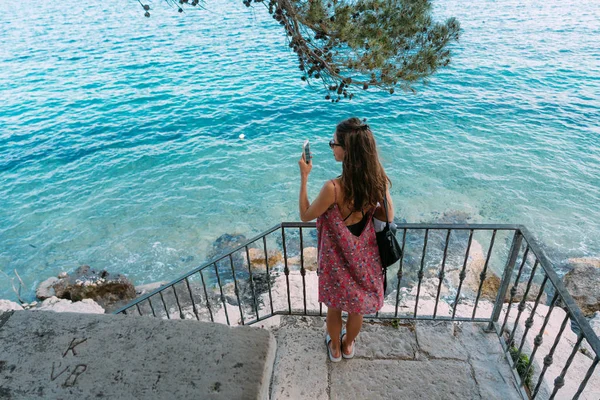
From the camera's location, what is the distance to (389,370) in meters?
3.54

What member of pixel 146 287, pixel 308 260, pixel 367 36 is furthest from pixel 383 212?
pixel 146 287

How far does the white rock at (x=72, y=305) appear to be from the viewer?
7.60 meters

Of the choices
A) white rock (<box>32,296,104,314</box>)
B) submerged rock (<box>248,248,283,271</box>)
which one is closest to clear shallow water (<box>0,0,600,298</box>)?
submerged rock (<box>248,248,283,271</box>)

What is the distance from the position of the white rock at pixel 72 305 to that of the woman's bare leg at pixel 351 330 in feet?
19.9

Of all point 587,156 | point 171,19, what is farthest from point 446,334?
point 171,19

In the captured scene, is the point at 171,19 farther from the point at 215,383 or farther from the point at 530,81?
the point at 215,383

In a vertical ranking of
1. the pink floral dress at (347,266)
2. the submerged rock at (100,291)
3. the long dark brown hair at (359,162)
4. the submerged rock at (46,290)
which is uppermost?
the long dark brown hair at (359,162)

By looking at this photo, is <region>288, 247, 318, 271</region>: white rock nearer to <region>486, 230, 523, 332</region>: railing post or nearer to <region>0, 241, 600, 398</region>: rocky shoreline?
<region>0, 241, 600, 398</region>: rocky shoreline

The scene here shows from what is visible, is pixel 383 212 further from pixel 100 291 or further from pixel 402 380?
pixel 100 291

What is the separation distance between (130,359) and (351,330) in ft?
7.42

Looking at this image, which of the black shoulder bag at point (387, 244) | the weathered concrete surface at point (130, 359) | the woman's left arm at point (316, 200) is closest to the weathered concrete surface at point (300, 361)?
the black shoulder bag at point (387, 244)

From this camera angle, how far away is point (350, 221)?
2912 millimetres

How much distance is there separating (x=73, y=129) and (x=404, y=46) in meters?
16.8

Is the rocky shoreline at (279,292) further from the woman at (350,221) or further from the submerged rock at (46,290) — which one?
the woman at (350,221)
